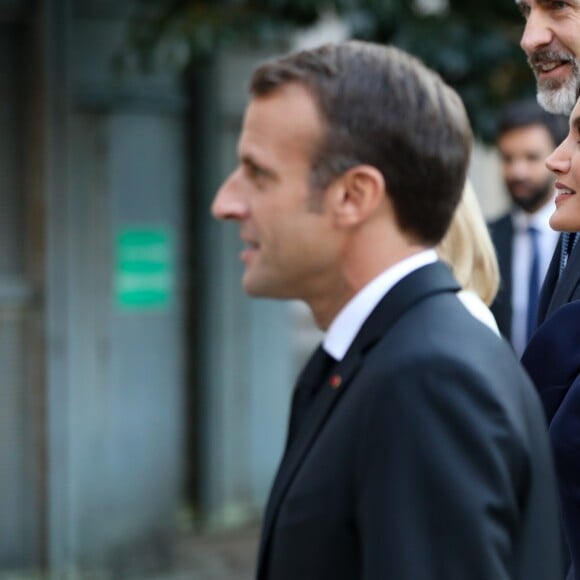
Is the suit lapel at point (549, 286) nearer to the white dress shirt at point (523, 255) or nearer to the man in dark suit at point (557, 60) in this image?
the man in dark suit at point (557, 60)

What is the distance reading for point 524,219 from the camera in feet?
18.3

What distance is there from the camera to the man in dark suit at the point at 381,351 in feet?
5.77

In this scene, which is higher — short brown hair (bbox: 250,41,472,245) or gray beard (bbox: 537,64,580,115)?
gray beard (bbox: 537,64,580,115)

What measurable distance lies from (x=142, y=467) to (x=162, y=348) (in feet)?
1.93

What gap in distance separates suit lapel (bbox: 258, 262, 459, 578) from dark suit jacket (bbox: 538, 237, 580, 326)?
777mm

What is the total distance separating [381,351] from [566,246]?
1.13 meters

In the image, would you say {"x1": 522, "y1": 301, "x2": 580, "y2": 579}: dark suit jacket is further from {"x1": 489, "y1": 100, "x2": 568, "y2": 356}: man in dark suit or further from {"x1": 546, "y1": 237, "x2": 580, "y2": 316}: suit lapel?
{"x1": 489, "y1": 100, "x2": 568, "y2": 356}: man in dark suit

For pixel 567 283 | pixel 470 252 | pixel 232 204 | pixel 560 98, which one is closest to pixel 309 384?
pixel 232 204

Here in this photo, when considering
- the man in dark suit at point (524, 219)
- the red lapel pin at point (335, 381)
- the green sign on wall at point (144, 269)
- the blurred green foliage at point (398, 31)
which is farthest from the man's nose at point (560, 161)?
the green sign on wall at point (144, 269)

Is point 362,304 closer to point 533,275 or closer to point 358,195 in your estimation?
point 358,195

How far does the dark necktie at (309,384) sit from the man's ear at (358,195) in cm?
20

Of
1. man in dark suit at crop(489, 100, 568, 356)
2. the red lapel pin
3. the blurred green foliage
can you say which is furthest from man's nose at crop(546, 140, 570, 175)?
the blurred green foliage

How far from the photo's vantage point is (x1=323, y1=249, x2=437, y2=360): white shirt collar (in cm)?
196

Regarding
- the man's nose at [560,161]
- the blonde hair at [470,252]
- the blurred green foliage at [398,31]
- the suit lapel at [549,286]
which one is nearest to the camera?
the man's nose at [560,161]
